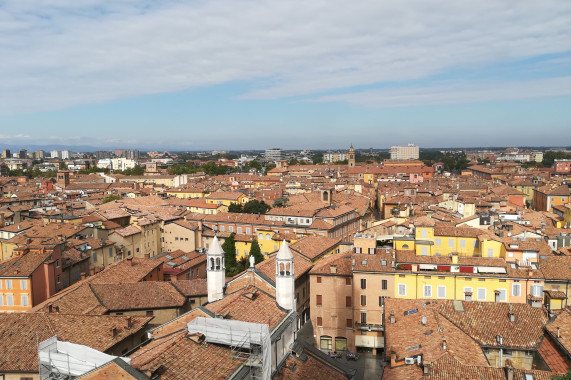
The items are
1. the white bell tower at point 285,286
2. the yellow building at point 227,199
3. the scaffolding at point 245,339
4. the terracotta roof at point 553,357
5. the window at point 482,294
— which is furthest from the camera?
the yellow building at point 227,199

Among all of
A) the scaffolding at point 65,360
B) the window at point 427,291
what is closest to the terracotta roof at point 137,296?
the window at point 427,291

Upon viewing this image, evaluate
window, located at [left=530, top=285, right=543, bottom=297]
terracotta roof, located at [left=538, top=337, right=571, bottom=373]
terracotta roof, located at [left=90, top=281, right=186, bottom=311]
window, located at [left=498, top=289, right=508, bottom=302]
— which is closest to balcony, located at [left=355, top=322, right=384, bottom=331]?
window, located at [left=498, top=289, right=508, bottom=302]

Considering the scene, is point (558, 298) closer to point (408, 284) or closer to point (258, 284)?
point (408, 284)

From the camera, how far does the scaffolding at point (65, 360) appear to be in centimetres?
1293

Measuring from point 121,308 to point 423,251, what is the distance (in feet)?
70.4

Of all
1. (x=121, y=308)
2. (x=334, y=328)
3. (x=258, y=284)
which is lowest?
(x=334, y=328)

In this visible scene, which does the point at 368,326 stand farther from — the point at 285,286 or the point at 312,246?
the point at 285,286

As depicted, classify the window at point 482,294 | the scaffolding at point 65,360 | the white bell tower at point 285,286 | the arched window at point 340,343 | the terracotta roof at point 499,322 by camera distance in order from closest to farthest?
1. the scaffolding at point 65,360
2. the white bell tower at point 285,286
3. the terracotta roof at point 499,322
4. the window at point 482,294
5. the arched window at point 340,343

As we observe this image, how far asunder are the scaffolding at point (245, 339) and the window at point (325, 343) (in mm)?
17521

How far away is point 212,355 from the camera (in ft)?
45.3

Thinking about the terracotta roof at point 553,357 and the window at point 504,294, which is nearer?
the terracotta roof at point 553,357

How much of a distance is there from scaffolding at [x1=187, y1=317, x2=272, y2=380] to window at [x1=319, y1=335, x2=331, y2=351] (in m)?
17.5

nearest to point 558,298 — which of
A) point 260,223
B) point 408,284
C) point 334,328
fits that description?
point 408,284

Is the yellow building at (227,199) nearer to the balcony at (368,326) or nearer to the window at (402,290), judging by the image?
the balcony at (368,326)
